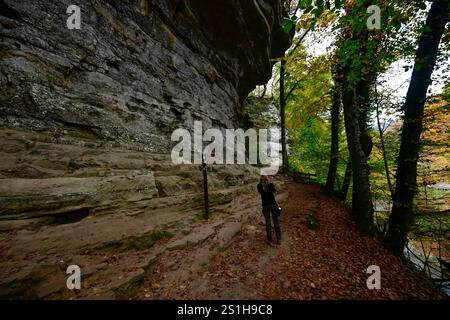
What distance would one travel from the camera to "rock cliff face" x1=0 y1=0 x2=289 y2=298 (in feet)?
13.5

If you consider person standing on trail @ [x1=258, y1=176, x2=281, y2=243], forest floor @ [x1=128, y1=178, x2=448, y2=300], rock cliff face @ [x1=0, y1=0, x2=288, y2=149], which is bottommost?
forest floor @ [x1=128, y1=178, x2=448, y2=300]

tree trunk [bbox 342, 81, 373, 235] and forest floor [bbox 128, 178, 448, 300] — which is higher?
tree trunk [bbox 342, 81, 373, 235]

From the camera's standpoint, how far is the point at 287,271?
199 inches

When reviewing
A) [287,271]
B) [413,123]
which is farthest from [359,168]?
[287,271]

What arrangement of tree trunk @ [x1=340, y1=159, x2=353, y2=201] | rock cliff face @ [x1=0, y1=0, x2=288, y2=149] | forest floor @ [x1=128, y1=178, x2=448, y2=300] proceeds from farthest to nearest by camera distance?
tree trunk @ [x1=340, y1=159, x2=353, y2=201], rock cliff face @ [x1=0, y1=0, x2=288, y2=149], forest floor @ [x1=128, y1=178, x2=448, y2=300]

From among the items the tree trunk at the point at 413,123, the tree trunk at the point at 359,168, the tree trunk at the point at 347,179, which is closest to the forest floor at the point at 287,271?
the tree trunk at the point at 359,168

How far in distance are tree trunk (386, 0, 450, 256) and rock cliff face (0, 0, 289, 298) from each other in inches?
245

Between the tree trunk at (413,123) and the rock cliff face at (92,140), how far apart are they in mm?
6215

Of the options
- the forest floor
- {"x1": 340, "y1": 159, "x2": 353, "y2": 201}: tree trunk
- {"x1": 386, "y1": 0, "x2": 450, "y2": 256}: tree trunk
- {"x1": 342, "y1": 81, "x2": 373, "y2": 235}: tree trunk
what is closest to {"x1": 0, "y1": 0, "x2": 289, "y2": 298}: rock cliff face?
the forest floor

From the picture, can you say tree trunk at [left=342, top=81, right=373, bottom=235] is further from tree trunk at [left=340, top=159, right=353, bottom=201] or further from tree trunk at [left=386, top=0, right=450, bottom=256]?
tree trunk at [left=340, top=159, right=353, bottom=201]

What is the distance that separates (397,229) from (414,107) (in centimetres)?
399

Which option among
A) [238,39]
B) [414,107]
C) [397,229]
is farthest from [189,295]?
[238,39]

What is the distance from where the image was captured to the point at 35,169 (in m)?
4.71

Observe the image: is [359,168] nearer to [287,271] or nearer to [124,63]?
[287,271]
